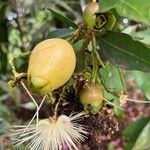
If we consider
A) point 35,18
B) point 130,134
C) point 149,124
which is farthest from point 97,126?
point 35,18

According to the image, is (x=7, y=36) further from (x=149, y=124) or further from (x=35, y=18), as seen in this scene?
(x=149, y=124)

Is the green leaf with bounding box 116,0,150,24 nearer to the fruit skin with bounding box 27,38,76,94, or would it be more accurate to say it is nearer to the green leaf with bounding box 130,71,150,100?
the fruit skin with bounding box 27,38,76,94

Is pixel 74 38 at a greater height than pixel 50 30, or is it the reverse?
pixel 74 38

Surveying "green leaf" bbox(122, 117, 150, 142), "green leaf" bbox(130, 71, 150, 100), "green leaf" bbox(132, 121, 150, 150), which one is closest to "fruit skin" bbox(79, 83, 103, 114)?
"green leaf" bbox(132, 121, 150, 150)

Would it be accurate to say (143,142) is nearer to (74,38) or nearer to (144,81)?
(144,81)

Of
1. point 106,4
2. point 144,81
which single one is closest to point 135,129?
point 144,81

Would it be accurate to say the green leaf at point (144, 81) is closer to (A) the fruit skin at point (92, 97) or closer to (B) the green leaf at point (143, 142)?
(B) the green leaf at point (143, 142)
